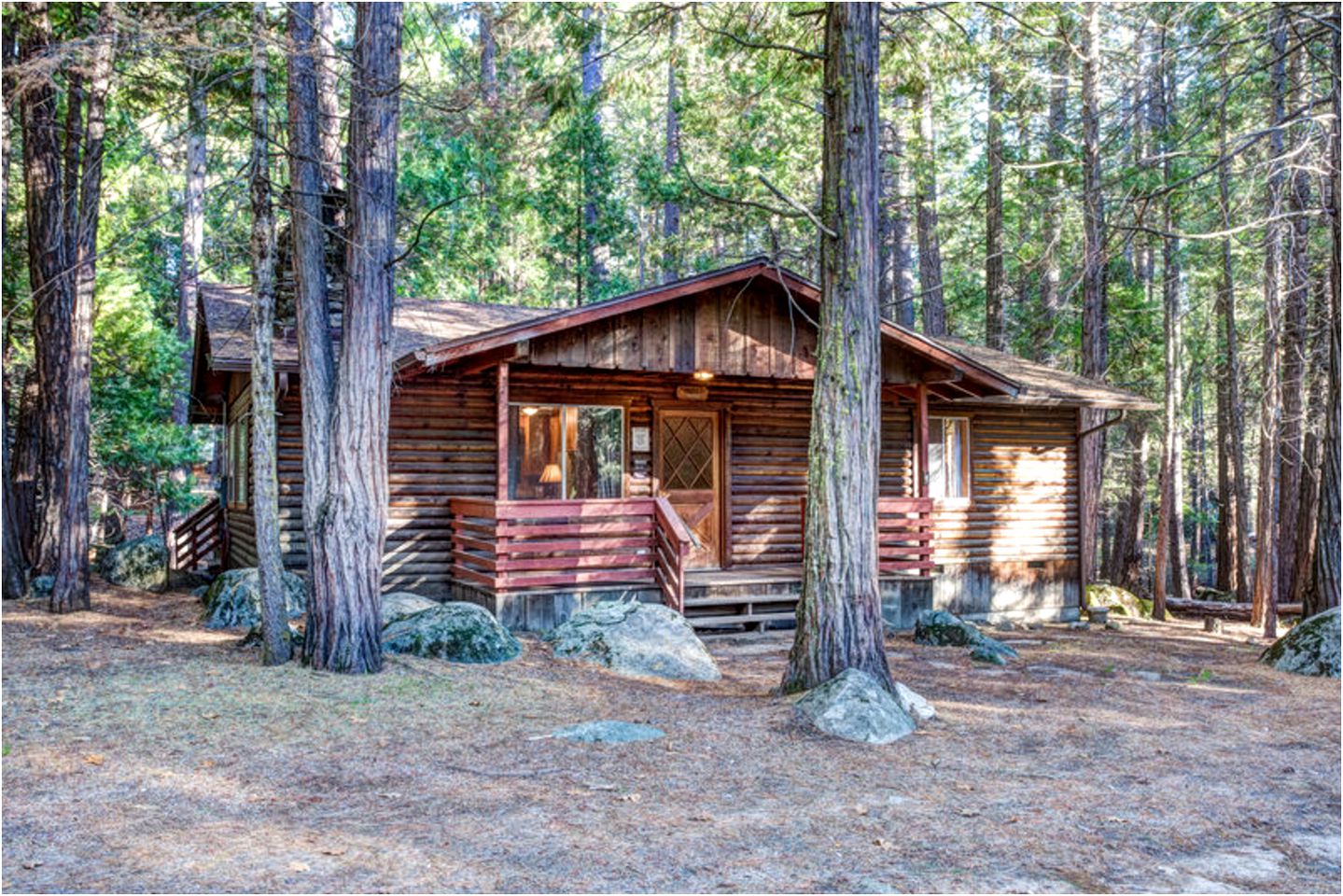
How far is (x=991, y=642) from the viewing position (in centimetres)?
1077

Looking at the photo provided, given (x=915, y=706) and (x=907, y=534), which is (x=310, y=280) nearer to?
(x=915, y=706)

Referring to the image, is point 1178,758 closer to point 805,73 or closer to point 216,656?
point 805,73

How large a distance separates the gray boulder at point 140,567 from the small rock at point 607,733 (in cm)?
1023

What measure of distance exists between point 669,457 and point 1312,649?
7670 mm

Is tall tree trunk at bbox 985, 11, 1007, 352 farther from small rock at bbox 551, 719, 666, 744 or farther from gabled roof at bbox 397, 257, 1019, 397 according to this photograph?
small rock at bbox 551, 719, 666, 744

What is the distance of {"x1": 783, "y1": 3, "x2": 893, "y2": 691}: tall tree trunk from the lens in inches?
290

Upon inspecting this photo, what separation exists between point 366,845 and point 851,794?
2479mm

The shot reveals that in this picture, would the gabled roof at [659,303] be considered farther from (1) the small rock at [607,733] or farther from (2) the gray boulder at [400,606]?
(1) the small rock at [607,733]

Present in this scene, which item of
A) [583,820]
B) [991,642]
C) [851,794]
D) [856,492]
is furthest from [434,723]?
[991,642]

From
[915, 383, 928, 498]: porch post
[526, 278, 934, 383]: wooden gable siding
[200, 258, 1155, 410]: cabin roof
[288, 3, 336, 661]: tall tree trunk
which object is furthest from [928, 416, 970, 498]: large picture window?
[288, 3, 336, 661]: tall tree trunk

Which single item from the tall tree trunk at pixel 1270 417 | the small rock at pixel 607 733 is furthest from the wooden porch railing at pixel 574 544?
the tall tree trunk at pixel 1270 417

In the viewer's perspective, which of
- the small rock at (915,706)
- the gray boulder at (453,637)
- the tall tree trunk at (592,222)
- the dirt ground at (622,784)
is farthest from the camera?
the tall tree trunk at (592,222)

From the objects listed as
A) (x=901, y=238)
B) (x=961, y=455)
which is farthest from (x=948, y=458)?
(x=901, y=238)

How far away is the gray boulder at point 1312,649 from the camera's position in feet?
30.8
